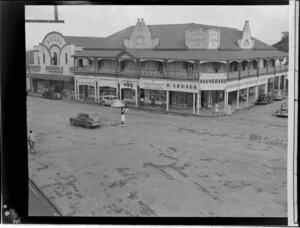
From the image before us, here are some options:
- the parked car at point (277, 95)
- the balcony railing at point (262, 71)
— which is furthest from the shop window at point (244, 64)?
the parked car at point (277, 95)

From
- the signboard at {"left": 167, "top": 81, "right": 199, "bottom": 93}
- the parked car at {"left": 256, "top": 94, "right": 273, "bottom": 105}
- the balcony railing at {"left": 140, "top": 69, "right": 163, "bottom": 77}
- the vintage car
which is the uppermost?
the balcony railing at {"left": 140, "top": 69, "right": 163, "bottom": 77}

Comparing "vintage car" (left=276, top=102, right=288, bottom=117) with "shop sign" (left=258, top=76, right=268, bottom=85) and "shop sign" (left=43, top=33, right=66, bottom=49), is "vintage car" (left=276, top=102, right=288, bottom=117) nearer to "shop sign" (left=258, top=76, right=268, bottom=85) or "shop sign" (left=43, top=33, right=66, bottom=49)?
"shop sign" (left=258, top=76, right=268, bottom=85)

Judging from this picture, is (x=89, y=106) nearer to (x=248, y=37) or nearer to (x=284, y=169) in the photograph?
(x=248, y=37)

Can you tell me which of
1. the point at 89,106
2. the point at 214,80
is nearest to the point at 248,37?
the point at 214,80

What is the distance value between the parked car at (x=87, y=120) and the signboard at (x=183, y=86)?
4.69 feet

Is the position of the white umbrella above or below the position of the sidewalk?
above

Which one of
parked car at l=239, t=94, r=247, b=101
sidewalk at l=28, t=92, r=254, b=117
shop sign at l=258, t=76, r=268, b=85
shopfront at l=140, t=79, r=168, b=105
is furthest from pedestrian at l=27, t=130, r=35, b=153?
shop sign at l=258, t=76, r=268, b=85

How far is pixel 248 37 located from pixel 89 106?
3.09m

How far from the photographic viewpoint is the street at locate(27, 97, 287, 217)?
6242mm

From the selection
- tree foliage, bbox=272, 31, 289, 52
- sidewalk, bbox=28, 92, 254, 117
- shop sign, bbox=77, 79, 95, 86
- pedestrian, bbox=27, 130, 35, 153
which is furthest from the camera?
shop sign, bbox=77, 79, 95, 86

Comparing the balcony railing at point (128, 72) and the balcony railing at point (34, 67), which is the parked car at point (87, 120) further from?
the balcony railing at point (34, 67)

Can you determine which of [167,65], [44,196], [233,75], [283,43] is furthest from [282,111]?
[44,196]

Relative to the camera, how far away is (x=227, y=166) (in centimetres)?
661

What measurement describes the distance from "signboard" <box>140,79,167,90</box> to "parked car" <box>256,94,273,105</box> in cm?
179
